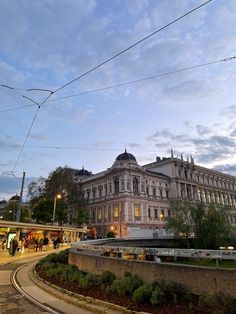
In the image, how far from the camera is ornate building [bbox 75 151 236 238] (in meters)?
72.9

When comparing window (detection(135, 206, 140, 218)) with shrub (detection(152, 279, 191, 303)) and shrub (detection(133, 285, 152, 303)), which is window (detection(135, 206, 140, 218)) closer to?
shrub (detection(152, 279, 191, 303))

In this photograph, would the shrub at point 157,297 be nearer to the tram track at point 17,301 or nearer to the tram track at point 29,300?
the tram track at point 29,300

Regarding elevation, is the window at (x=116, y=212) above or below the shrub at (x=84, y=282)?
above

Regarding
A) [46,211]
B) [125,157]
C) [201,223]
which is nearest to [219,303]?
[201,223]

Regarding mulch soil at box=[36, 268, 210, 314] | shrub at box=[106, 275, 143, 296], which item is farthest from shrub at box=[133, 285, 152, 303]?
shrub at box=[106, 275, 143, 296]

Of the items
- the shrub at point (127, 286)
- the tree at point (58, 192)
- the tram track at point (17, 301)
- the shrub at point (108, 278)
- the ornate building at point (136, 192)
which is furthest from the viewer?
the ornate building at point (136, 192)

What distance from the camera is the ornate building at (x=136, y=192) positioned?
72.9 meters

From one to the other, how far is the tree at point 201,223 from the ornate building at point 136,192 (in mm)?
9102

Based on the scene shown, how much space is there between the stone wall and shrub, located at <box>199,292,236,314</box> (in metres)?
0.76

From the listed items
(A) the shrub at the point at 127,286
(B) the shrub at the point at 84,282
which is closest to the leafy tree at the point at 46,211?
(B) the shrub at the point at 84,282

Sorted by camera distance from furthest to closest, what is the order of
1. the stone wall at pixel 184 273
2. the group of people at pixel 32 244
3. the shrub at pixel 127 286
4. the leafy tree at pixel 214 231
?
the leafy tree at pixel 214 231
the group of people at pixel 32 244
the shrub at pixel 127 286
the stone wall at pixel 184 273

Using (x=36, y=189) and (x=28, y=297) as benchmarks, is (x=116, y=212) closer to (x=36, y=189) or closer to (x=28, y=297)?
(x=36, y=189)

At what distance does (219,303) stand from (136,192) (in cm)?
6899

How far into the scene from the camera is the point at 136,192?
7656cm
